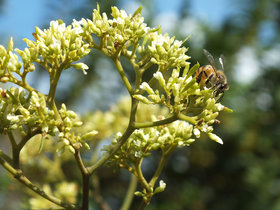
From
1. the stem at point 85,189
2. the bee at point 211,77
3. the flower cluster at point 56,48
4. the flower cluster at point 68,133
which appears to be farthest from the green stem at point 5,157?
the bee at point 211,77

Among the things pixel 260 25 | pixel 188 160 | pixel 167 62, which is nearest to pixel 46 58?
pixel 167 62

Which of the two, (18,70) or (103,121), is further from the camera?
(103,121)

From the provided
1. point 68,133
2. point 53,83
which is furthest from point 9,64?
point 68,133

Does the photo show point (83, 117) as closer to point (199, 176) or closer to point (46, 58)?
point (46, 58)

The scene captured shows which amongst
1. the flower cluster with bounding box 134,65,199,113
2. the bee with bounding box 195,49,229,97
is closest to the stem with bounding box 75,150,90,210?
the flower cluster with bounding box 134,65,199,113

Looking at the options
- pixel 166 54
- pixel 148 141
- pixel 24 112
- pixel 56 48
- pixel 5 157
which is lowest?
pixel 5 157

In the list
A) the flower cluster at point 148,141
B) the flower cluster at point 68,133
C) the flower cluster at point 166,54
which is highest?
the flower cluster at point 166,54

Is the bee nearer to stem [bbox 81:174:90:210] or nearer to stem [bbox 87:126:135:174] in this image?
stem [bbox 87:126:135:174]

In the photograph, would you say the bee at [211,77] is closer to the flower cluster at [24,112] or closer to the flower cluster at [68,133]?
the flower cluster at [68,133]

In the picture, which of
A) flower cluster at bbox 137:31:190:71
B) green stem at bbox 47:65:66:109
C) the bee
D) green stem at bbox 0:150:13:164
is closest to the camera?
green stem at bbox 0:150:13:164

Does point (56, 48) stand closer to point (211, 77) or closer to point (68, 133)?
point (68, 133)

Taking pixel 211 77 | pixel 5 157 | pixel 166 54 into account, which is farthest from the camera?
pixel 211 77
